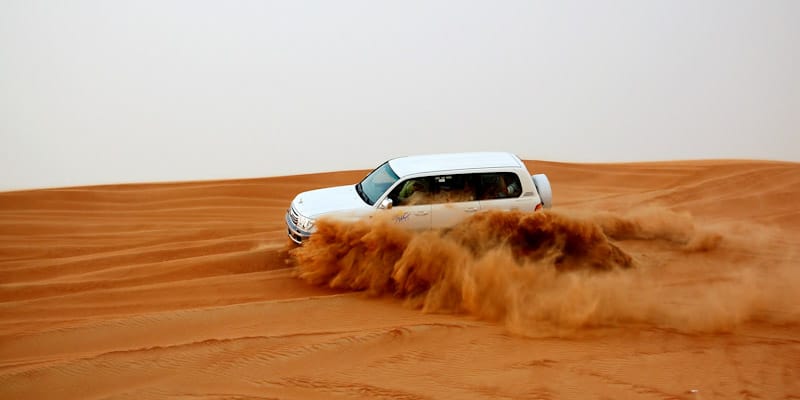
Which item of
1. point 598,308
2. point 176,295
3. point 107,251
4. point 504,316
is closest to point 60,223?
point 107,251

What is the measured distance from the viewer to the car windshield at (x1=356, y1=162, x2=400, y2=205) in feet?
28.6

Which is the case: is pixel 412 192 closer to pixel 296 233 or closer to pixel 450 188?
pixel 450 188

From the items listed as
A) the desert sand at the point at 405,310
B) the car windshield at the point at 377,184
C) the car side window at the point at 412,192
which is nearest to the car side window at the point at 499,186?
the desert sand at the point at 405,310

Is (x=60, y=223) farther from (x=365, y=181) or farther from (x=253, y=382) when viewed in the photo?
(x=253, y=382)

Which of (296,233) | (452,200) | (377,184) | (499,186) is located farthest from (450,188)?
(296,233)

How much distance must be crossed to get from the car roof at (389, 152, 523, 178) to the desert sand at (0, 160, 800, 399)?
83 centimetres

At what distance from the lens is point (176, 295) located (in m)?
8.08

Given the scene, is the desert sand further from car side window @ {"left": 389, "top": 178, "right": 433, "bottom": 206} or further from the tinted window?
car side window @ {"left": 389, "top": 178, "right": 433, "bottom": 206}

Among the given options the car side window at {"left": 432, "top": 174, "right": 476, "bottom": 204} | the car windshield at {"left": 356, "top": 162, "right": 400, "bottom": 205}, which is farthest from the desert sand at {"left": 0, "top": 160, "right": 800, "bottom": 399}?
the car windshield at {"left": 356, "top": 162, "right": 400, "bottom": 205}

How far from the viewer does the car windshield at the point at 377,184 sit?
8.71 metres

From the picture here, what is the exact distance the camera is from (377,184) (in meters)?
8.96

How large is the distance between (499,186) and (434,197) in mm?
874

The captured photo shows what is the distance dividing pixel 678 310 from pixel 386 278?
3326 mm

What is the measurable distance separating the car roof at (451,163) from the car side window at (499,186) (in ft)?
0.44
